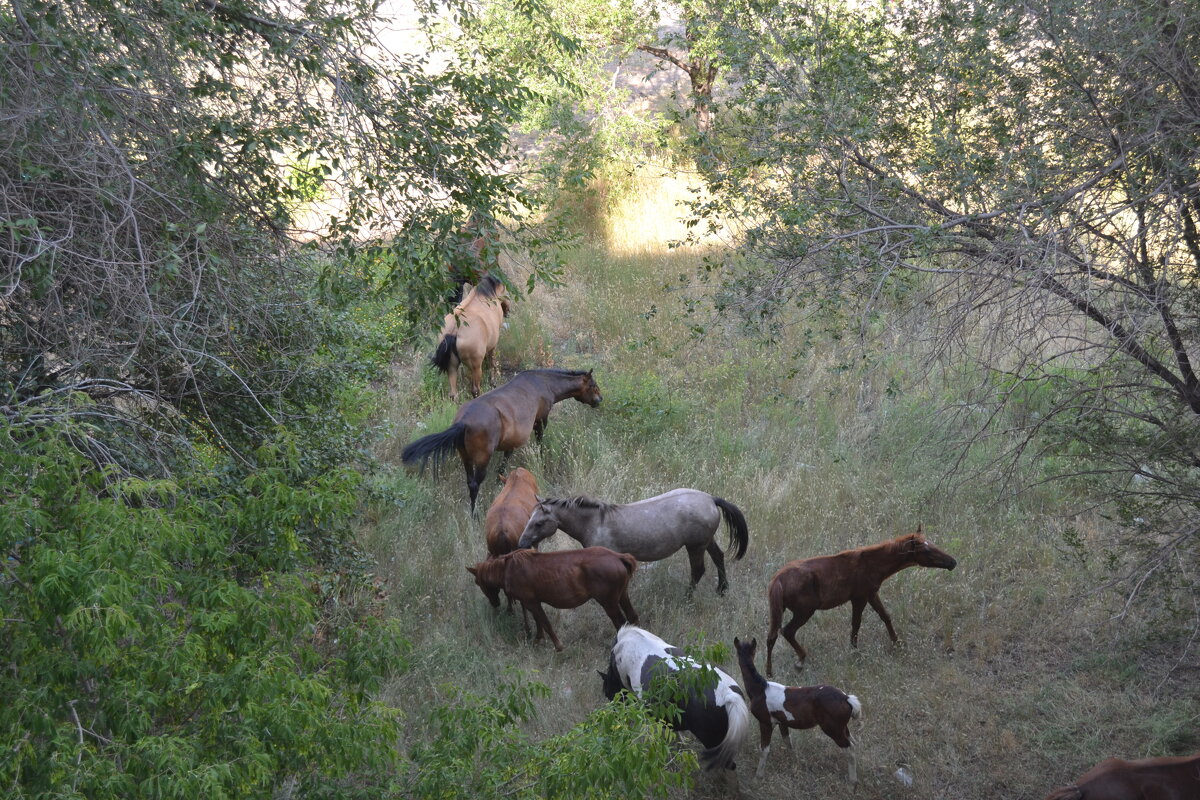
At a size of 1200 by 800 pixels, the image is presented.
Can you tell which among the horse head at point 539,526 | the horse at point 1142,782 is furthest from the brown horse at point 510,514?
the horse at point 1142,782

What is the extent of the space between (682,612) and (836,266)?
3.24 m

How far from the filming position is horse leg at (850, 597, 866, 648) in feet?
23.1

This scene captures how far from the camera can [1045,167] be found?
20.7 feet

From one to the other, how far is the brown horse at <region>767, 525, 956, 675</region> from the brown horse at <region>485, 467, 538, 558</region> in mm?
2218

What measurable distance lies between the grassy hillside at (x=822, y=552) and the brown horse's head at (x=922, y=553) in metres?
0.47

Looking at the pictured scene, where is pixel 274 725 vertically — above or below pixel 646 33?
below

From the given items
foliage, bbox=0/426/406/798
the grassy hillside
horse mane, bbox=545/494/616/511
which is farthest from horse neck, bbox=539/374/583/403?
foliage, bbox=0/426/406/798

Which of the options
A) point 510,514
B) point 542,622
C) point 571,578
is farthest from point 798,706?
point 510,514

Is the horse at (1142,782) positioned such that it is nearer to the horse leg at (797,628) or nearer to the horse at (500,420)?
the horse leg at (797,628)

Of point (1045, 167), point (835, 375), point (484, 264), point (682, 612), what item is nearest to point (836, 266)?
point (1045, 167)

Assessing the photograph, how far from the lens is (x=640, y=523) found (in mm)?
7746

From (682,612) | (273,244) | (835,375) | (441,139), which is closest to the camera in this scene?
(441,139)

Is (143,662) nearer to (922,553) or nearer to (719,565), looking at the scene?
(922,553)

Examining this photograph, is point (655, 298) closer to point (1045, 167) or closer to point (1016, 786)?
point (1045, 167)
